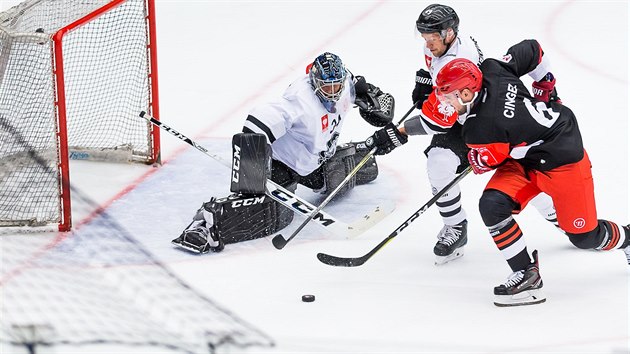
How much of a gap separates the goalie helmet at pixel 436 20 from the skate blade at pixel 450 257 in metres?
0.87

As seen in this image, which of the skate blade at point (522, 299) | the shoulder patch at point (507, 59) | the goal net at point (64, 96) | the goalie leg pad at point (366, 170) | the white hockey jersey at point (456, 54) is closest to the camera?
the skate blade at point (522, 299)

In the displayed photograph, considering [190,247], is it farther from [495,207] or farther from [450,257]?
[495,207]

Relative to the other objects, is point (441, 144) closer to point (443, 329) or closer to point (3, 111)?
point (443, 329)

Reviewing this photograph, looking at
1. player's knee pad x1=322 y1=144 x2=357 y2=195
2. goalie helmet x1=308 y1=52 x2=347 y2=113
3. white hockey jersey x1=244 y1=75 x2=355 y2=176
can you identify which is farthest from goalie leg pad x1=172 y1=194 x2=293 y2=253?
goalie helmet x1=308 y1=52 x2=347 y2=113

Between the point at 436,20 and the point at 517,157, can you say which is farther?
the point at 436,20

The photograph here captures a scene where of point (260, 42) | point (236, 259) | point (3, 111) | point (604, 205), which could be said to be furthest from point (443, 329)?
point (260, 42)

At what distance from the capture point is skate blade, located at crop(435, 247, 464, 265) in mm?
4488

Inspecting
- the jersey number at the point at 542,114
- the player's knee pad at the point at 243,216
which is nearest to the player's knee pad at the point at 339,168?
the player's knee pad at the point at 243,216

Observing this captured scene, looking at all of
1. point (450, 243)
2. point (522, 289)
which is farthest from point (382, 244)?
point (522, 289)

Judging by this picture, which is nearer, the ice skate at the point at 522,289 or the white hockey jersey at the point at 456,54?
the ice skate at the point at 522,289

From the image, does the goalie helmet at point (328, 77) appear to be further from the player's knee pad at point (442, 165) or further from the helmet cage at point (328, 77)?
the player's knee pad at point (442, 165)

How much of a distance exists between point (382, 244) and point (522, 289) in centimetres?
57

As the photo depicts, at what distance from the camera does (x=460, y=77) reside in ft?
12.7

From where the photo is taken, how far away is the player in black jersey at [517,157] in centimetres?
389
